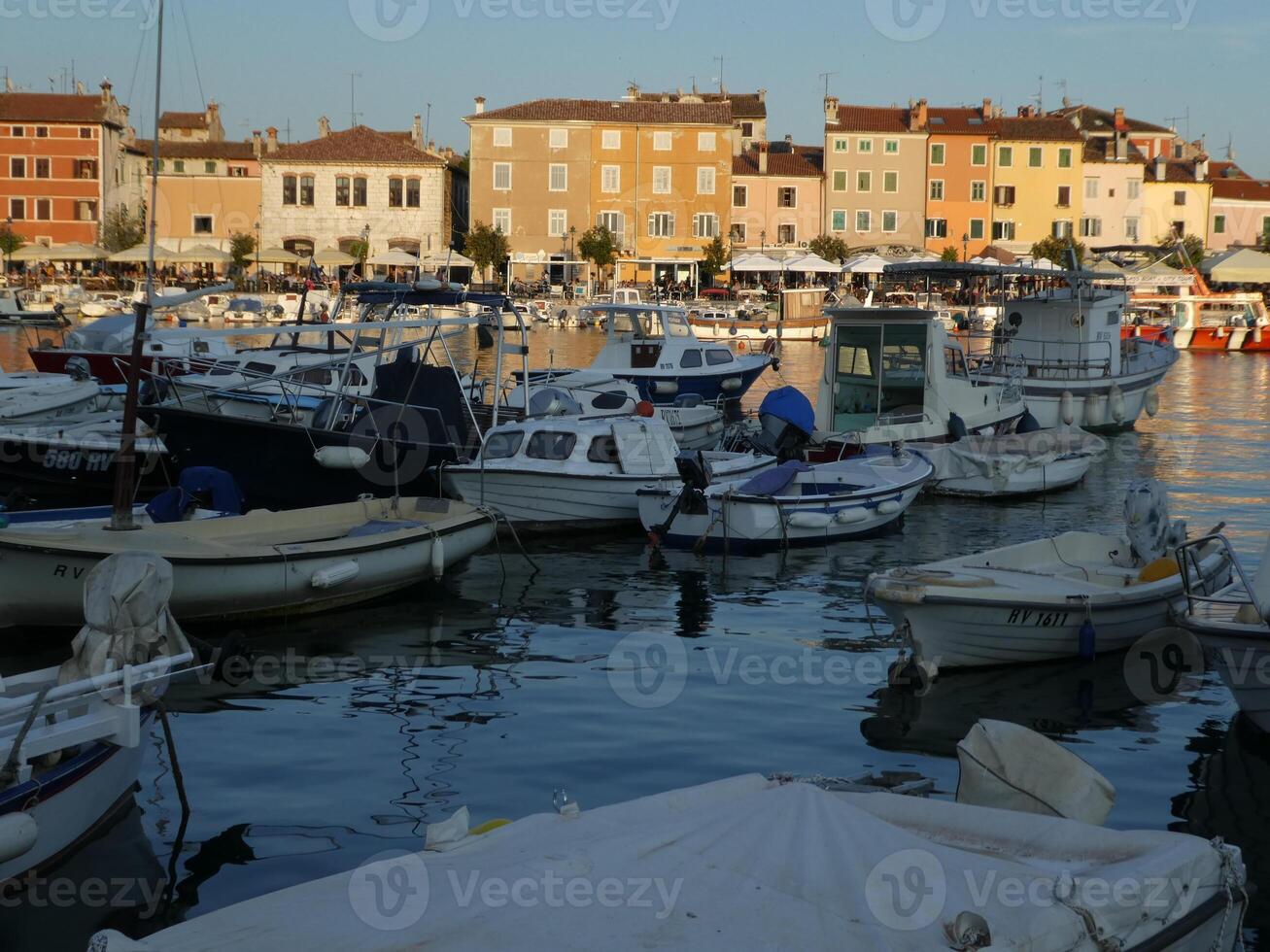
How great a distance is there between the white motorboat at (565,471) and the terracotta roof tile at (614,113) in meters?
59.0

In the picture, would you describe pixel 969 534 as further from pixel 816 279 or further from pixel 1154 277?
pixel 816 279

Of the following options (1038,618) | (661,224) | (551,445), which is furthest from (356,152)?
(1038,618)

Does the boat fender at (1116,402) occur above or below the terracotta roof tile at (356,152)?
below

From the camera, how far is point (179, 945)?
502cm

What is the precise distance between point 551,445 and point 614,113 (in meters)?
59.9

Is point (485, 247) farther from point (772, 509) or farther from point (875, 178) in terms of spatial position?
point (772, 509)

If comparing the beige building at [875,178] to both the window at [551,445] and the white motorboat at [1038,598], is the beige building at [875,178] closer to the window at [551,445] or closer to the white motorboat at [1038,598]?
the window at [551,445]

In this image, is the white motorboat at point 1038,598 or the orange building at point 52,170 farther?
the orange building at point 52,170

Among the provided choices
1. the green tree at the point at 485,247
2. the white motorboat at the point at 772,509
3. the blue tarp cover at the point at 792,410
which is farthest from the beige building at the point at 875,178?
the white motorboat at the point at 772,509

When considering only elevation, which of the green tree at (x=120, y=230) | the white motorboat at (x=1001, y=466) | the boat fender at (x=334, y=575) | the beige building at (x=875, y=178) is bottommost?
the boat fender at (x=334, y=575)

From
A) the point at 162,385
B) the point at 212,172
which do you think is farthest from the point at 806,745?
the point at 212,172

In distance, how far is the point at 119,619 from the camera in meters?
8.43

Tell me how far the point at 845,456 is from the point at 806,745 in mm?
11336

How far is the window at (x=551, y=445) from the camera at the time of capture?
17688mm
